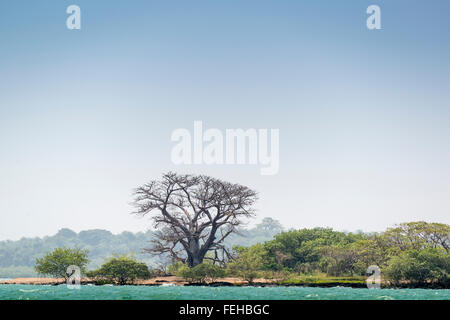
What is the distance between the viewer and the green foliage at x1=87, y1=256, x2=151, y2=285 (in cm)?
3750

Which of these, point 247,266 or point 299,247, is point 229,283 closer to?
point 247,266

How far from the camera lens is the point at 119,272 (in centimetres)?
3747

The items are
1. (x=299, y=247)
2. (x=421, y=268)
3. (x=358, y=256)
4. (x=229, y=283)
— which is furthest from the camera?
(x=299, y=247)

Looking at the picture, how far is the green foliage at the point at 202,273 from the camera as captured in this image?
3825 centimetres

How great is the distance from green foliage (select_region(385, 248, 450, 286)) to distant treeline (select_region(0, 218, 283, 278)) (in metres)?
80.1

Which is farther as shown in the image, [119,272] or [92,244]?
[92,244]

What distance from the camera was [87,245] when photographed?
134 metres

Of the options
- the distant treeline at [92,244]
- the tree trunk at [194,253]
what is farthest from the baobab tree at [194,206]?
the distant treeline at [92,244]

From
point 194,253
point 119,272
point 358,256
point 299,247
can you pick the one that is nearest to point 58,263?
point 119,272

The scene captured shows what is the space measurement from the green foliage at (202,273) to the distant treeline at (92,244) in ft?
256

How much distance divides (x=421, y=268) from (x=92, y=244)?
11033 cm

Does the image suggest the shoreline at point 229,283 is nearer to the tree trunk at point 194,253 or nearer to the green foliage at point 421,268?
the green foliage at point 421,268

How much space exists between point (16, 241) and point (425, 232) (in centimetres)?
11882
